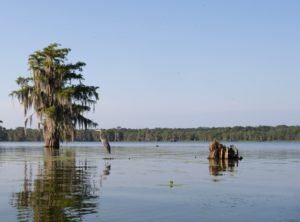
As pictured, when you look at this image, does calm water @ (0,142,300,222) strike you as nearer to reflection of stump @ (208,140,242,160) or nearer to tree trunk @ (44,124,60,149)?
reflection of stump @ (208,140,242,160)

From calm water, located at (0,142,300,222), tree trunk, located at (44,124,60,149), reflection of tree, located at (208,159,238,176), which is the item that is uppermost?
tree trunk, located at (44,124,60,149)

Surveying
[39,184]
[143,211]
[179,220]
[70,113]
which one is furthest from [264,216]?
[70,113]

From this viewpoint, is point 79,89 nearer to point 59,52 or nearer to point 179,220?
point 59,52

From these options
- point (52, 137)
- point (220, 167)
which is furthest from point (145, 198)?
point (52, 137)

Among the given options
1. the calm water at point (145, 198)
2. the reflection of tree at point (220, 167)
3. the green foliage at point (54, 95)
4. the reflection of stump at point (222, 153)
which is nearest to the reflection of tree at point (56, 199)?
the calm water at point (145, 198)

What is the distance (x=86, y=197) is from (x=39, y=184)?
4.15 m

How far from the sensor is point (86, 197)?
49.0 feet

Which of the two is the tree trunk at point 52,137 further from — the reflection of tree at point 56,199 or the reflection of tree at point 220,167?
the reflection of tree at point 56,199

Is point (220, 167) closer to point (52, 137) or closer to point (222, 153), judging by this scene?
point (222, 153)

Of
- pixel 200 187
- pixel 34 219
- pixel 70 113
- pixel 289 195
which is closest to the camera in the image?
pixel 34 219

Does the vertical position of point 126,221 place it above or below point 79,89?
below

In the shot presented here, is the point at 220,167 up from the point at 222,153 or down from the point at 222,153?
down

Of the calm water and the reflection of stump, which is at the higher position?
the reflection of stump

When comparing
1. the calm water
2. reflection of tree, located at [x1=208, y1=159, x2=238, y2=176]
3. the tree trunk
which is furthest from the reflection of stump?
the tree trunk
